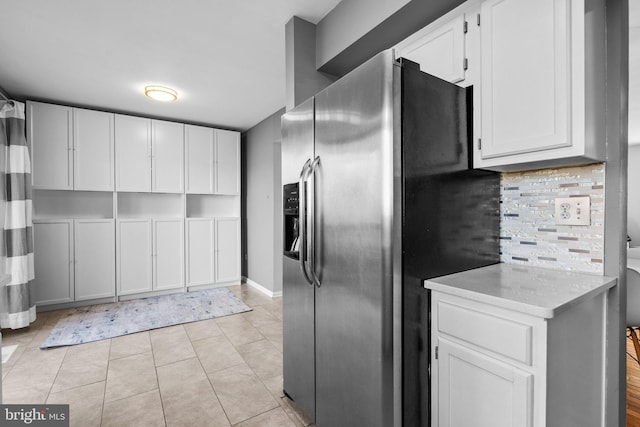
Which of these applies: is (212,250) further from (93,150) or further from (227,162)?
(93,150)

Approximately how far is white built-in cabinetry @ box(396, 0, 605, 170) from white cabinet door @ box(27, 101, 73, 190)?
4.50 m

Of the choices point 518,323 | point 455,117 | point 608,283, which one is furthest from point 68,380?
point 608,283

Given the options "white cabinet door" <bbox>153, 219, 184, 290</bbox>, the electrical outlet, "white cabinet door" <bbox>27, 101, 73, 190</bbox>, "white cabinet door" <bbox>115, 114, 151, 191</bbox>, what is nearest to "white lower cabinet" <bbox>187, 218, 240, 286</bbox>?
"white cabinet door" <bbox>153, 219, 184, 290</bbox>

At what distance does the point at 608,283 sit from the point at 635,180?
746 cm

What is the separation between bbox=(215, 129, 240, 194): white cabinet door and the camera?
4.89m

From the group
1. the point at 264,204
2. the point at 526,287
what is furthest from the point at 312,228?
the point at 264,204

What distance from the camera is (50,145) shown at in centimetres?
375

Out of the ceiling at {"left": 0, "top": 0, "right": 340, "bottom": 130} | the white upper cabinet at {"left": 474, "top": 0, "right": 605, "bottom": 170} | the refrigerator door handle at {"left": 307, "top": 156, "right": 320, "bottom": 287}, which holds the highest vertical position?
the ceiling at {"left": 0, "top": 0, "right": 340, "bottom": 130}

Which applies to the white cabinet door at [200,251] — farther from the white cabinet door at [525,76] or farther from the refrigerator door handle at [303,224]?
the white cabinet door at [525,76]

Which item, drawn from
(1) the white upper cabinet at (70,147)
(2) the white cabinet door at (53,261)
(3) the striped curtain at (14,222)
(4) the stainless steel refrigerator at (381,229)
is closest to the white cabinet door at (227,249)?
(1) the white upper cabinet at (70,147)

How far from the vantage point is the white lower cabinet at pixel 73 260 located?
147 inches

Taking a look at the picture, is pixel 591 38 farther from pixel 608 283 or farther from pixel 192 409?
pixel 192 409

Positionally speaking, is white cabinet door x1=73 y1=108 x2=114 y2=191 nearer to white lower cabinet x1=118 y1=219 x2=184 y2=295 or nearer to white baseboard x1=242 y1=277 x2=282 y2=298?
white lower cabinet x1=118 y1=219 x2=184 y2=295

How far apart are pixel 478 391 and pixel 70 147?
4893 mm
